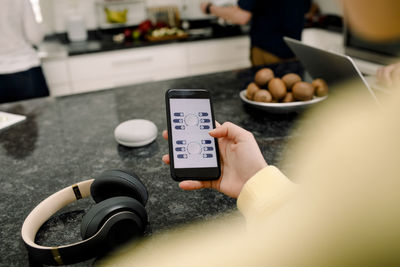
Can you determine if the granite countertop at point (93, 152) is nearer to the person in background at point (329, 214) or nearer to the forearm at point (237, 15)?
the person in background at point (329, 214)

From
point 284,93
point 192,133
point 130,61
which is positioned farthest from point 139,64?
point 192,133

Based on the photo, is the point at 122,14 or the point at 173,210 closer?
the point at 173,210

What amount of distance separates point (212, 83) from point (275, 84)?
400 mm

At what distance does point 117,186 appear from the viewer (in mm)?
655

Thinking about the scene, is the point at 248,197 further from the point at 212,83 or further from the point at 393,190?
the point at 212,83

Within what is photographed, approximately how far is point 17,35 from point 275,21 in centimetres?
147

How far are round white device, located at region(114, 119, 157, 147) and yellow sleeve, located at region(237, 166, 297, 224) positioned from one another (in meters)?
0.39

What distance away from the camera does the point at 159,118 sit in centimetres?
115

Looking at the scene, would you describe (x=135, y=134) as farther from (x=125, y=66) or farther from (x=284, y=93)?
(x=125, y=66)

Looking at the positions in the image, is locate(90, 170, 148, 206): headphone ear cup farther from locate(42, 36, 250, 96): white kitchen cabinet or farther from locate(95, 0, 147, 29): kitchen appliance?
locate(95, 0, 147, 29): kitchen appliance

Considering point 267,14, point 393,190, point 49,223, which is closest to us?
point 393,190

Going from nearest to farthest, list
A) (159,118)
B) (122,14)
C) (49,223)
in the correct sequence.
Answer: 1. (49,223)
2. (159,118)
3. (122,14)

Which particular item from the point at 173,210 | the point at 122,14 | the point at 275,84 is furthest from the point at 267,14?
the point at 173,210

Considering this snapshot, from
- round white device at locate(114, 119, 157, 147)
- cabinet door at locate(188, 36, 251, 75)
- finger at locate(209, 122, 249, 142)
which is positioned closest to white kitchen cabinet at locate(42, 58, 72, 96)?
cabinet door at locate(188, 36, 251, 75)
